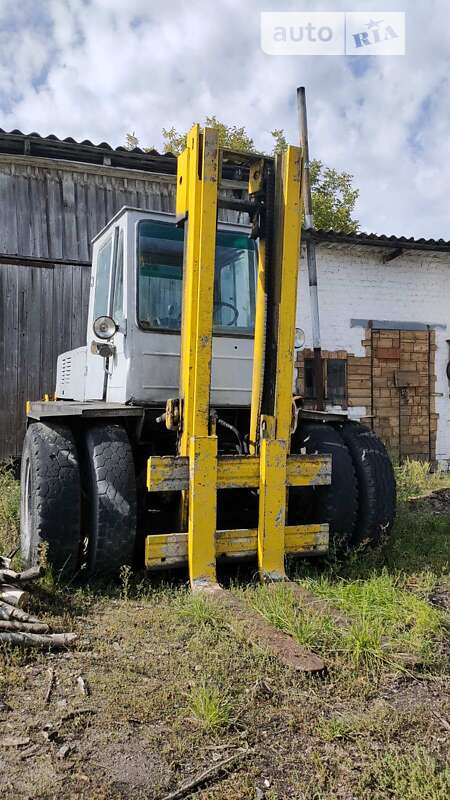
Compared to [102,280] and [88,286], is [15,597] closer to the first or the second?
[102,280]

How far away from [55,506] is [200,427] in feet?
3.38

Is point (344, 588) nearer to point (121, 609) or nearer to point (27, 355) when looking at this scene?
point (121, 609)

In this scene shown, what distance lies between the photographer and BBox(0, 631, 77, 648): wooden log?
3.09 m

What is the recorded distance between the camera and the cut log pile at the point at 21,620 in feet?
10.2

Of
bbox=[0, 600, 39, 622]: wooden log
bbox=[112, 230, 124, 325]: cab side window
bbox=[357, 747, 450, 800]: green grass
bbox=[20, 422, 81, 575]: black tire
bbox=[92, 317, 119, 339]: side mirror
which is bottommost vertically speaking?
bbox=[357, 747, 450, 800]: green grass

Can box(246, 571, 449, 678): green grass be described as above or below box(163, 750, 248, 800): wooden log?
above

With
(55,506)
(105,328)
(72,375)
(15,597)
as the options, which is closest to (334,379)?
(72,375)

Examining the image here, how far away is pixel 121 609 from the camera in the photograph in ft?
11.9

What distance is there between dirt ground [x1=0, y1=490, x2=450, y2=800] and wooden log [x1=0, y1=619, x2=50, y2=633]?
13 cm

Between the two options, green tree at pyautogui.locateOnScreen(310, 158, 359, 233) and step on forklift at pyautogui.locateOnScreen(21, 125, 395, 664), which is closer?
step on forklift at pyautogui.locateOnScreen(21, 125, 395, 664)

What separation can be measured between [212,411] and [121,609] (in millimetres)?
1456

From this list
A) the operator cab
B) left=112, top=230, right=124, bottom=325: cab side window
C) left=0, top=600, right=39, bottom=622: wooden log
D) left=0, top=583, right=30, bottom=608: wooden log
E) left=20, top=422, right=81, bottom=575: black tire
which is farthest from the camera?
left=112, top=230, right=124, bottom=325: cab side window

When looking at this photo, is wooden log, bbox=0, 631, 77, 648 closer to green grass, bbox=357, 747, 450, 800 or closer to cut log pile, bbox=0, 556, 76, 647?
cut log pile, bbox=0, 556, 76, 647

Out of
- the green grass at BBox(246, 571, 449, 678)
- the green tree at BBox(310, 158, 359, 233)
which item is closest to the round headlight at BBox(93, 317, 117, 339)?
the green grass at BBox(246, 571, 449, 678)
